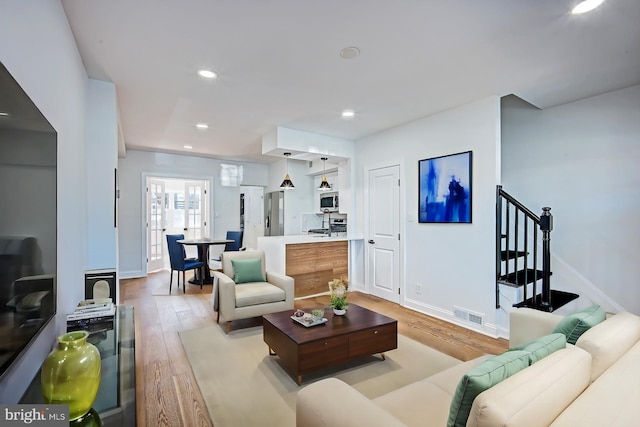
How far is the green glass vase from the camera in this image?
1052 millimetres

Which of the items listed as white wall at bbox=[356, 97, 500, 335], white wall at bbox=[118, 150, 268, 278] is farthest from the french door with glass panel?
white wall at bbox=[356, 97, 500, 335]

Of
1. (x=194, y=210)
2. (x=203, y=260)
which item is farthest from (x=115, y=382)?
(x=194, y=210)

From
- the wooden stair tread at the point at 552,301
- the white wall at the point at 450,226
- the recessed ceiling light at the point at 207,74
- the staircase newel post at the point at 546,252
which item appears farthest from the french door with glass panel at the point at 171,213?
the staircase newel post at the point at 546,252

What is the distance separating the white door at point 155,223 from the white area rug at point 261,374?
4344 mm

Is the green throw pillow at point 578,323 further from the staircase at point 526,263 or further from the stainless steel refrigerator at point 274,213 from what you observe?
the stainless steel refrigerator at point 274,213

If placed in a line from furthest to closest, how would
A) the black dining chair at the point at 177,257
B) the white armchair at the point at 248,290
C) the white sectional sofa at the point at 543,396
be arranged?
the black dining chair at the point at 177,257 < the white armchair at the point at 248,290 < the white sectional sofa at the point at 543,396

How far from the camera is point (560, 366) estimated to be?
114 cm

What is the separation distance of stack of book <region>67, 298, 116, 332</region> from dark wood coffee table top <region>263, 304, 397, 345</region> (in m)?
1.25

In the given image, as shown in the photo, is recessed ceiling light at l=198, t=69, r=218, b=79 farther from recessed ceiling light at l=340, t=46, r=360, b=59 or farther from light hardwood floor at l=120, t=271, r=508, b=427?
light hardwood floor at l=120, t=271, r=508, b=427

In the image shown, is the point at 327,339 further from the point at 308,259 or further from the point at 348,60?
the point at 308,259

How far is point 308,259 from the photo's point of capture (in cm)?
494

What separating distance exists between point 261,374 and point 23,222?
2011 mm

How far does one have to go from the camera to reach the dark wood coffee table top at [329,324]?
2.50 m

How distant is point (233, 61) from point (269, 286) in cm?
252
